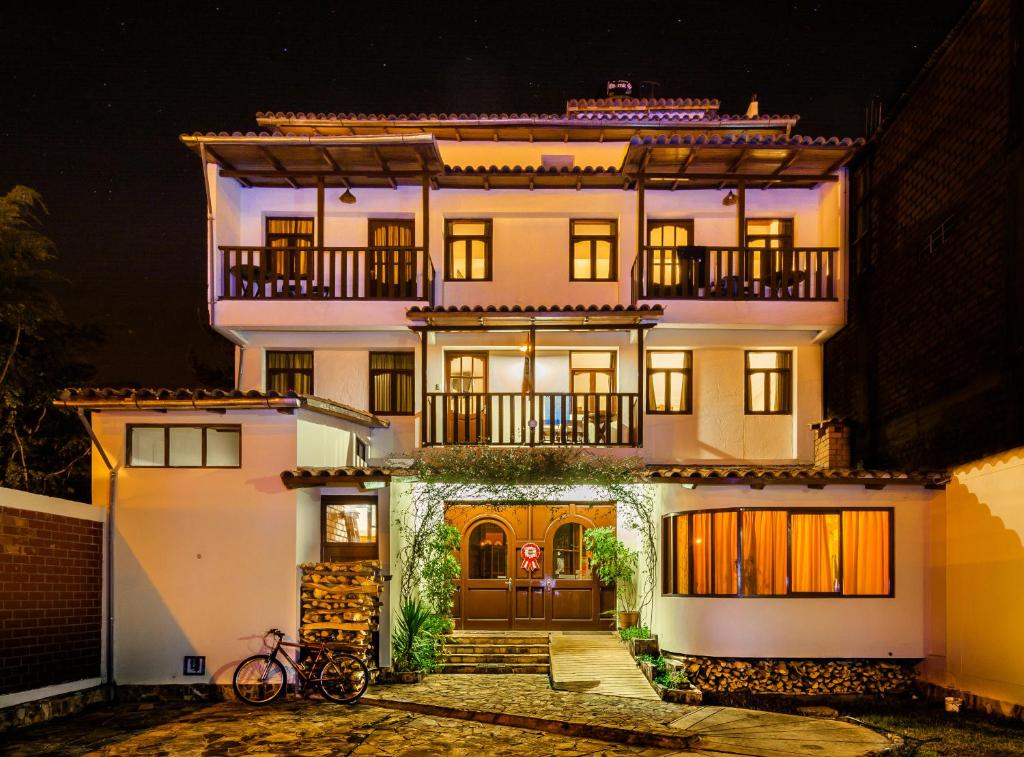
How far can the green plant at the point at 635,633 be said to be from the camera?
1441 centimetres

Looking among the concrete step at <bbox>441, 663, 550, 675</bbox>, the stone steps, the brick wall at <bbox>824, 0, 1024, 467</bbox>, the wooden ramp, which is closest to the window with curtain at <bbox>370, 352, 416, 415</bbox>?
the stone steps

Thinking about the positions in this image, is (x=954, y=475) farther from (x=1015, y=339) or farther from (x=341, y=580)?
(x=341, y=580)

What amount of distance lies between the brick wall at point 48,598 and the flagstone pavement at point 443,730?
0.74 meters

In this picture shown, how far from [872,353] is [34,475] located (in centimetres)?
1831

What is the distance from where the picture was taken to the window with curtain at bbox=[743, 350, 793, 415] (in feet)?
57.6

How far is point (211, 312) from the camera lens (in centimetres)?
1672

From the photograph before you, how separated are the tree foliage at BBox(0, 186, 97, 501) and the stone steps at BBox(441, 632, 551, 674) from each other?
10.3 m

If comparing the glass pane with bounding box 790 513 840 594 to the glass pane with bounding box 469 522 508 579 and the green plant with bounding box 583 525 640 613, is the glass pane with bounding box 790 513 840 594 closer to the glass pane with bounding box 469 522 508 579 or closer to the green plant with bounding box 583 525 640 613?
the green plant with bounding box 583 525 640 613

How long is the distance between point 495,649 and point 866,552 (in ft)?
21.0

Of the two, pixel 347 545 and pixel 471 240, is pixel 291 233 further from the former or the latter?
pixel 347 545

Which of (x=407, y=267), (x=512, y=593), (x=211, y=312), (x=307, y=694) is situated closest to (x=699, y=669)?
(x=512, y=593)

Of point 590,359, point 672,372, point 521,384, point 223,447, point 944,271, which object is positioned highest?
point 944,271

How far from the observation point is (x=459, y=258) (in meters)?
18.0

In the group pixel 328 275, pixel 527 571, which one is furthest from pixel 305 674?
pixel 328 275
